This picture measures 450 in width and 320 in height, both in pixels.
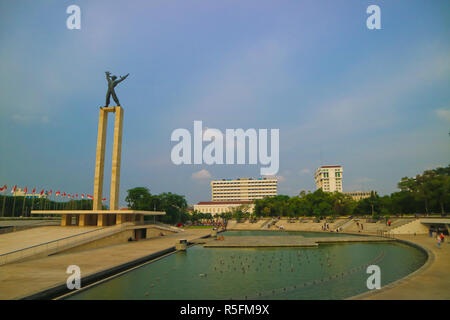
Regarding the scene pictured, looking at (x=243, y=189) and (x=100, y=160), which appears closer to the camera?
(x=100, y=160)

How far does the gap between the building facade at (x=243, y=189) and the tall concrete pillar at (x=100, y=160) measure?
130 metres

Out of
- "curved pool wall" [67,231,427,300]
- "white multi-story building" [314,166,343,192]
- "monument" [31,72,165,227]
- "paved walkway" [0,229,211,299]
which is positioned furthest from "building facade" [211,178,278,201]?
"paved walkway" [0,229,211,299]

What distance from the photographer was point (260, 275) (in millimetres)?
16656

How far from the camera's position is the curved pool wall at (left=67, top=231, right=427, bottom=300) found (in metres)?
12.9

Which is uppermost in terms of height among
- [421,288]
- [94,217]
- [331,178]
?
[331,178]

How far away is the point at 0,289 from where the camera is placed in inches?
469

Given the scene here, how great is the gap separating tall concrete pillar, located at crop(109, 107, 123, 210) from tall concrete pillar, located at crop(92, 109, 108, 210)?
1496 mm

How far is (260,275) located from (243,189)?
147078 mm

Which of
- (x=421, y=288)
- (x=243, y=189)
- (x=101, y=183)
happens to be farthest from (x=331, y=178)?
(x=421, y=288)

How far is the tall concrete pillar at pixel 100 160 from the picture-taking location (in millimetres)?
34594

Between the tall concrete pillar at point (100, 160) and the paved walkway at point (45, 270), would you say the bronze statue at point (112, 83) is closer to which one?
the tall concrete pillar at point (100, 160)

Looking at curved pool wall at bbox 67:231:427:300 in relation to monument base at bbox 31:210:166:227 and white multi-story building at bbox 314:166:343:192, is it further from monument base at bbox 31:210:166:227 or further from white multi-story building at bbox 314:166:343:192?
white multi-story building at bbox 314:166:343:192

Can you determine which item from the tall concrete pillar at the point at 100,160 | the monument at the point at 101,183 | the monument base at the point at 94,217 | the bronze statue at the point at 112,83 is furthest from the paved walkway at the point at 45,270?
the bronze statue at the point at 112,83

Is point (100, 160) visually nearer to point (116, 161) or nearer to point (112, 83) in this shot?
point (116, 161)
